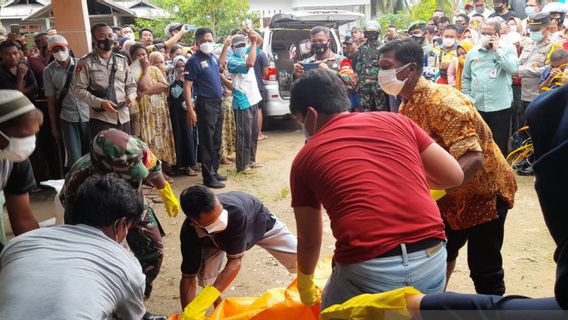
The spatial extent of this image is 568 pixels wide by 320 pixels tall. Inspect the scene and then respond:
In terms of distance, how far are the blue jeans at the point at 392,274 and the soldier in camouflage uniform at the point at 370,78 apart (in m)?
4.78

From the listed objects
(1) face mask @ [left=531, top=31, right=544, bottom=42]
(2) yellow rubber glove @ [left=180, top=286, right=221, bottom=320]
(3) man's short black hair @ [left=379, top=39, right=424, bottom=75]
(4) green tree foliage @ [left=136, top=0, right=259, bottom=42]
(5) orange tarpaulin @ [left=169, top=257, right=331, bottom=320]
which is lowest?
(5) orange tarpaulin @ [left=169, top=257, right=331, bottom=320]

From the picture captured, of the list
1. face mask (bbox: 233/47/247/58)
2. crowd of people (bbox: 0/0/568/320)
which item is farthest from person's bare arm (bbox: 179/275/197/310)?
face mask (bbox: 233/47/247/58)

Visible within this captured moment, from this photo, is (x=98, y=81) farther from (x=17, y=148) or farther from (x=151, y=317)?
(x=17, y=148)

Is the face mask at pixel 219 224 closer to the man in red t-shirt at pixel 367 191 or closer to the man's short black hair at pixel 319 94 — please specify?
the man in red t-shirt at pixel 367 191

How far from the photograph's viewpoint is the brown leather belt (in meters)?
1.83

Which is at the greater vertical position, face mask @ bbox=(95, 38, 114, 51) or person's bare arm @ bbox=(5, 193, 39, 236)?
face mask @ bbox=(95, 38, 114, 51)

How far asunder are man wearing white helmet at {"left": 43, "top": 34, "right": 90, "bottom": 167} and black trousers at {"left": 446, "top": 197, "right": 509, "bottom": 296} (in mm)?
3888

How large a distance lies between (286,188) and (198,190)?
308 centimetres

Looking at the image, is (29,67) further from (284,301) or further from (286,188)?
(284,301)

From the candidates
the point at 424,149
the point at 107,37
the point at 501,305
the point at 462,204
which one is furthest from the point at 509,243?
the point at 107,37

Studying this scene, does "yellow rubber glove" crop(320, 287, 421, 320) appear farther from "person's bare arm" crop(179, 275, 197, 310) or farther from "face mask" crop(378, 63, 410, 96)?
"person's bare arm" crop(179, 275, 197, 310)

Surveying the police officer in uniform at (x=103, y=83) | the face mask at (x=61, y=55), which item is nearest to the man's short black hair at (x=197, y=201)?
the police officer in uniform at (x=103, y=83)

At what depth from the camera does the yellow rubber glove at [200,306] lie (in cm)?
267

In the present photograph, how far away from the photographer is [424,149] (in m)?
2.05
